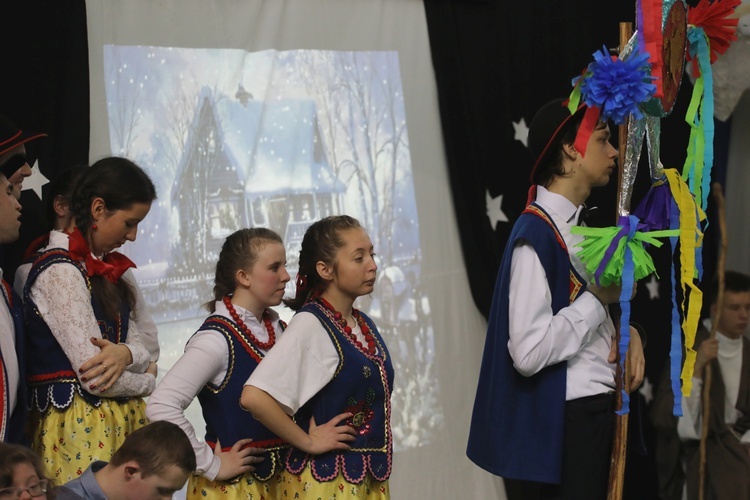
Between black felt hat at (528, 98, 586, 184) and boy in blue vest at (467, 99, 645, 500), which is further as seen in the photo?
black felt hat at (528, 98, 586, 184)

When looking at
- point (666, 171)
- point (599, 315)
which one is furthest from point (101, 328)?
point (666, 171)

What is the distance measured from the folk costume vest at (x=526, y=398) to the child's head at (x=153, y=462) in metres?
0.71

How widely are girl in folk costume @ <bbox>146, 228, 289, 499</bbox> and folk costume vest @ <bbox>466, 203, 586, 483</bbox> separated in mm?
542

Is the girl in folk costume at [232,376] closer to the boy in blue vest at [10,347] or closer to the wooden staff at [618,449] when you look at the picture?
the boy in blue vest at [10,347]

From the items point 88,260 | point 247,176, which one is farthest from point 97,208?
point 247,176

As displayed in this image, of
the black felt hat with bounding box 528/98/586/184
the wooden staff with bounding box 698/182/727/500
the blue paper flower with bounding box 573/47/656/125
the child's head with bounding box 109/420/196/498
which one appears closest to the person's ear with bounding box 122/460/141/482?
the child's head with bounding box 109/420/196/498

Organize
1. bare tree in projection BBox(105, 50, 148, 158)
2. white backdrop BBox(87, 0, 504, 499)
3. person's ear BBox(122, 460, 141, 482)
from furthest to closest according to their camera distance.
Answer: white backdrop BBox(87, 0, 504, 499), bare tree in projection BBox(105, 50, 148, 158), person's ear BBox(122, 460, 141, 482)

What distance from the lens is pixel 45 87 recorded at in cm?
314

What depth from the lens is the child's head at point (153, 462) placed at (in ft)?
6.89

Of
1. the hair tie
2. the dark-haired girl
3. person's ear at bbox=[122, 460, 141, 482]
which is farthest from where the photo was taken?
the hair tie

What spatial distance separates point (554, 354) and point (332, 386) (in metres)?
0.53

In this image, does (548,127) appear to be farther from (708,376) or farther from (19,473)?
(708,376)

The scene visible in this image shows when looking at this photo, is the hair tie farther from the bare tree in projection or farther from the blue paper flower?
the bare tree in projection

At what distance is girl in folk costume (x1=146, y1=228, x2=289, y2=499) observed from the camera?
2.35m
